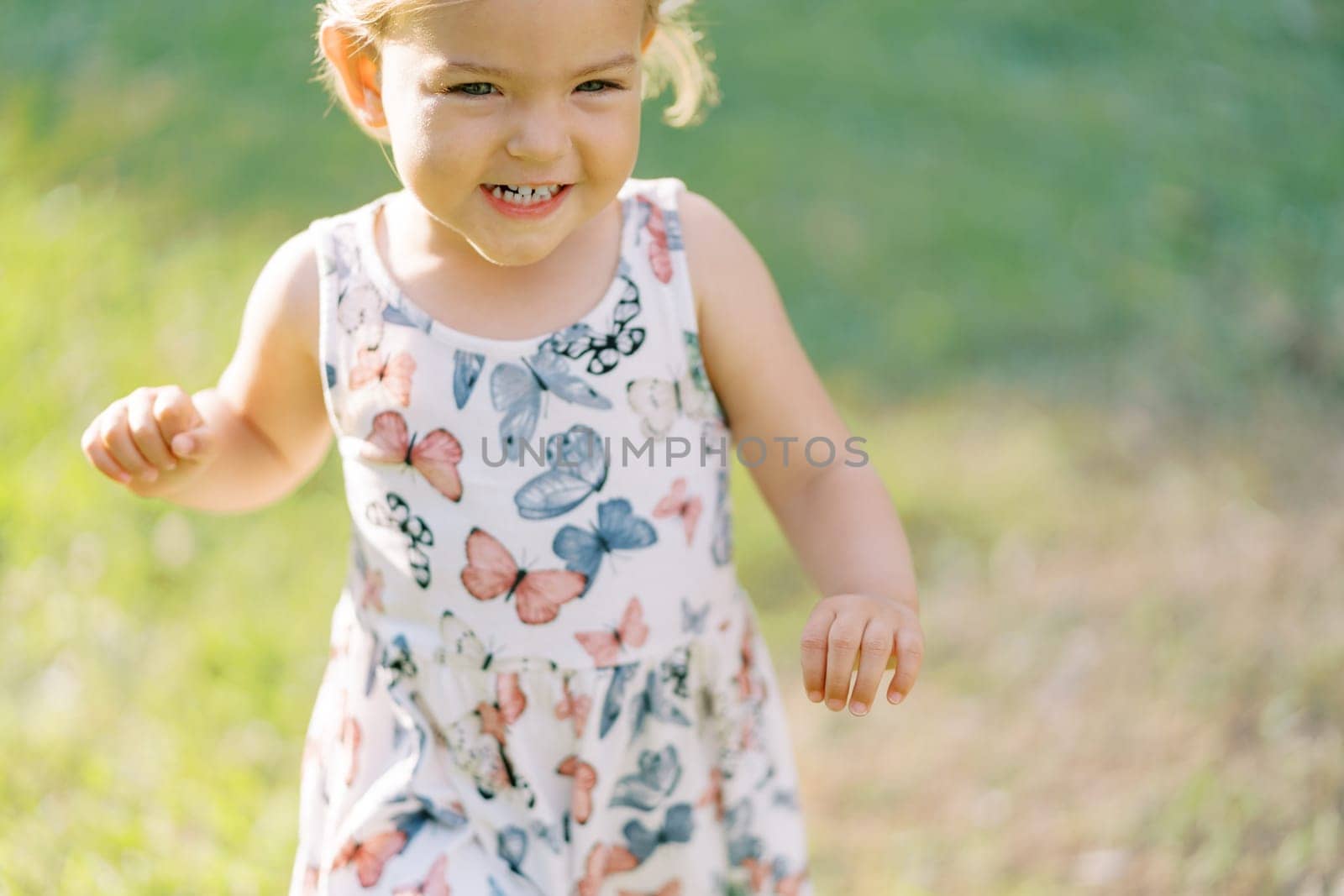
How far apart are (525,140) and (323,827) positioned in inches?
30.2

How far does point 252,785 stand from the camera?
84.7 inches

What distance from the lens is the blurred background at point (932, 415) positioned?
2.18 meters

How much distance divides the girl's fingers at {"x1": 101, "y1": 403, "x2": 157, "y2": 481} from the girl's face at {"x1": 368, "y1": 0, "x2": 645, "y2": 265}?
1.23 ft

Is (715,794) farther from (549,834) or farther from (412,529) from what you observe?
(412,529)

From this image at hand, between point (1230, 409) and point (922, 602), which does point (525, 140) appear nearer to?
point (922, 602)

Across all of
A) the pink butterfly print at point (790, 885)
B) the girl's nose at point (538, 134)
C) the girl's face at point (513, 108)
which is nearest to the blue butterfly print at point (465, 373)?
the girl's face at point (513, 108)

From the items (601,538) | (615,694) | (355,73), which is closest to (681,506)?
(601,538)

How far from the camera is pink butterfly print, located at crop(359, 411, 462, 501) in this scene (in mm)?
1460

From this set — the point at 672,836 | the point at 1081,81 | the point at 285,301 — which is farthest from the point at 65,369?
the point at 1081,81

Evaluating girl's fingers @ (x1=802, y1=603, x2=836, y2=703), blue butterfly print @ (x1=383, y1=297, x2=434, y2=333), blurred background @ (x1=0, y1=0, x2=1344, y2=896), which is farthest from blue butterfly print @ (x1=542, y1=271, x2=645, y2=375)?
blurred background @ (x1=0, y1=0, x2=1344, y2=896)

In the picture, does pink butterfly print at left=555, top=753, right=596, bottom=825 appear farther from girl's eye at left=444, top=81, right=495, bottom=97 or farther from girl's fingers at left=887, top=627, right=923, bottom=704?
girl's eye at left=444, top=81, right=495, bottom=97

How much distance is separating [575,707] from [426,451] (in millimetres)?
295

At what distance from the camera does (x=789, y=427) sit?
1542 mm

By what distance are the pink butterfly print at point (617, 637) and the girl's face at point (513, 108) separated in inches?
14.6
